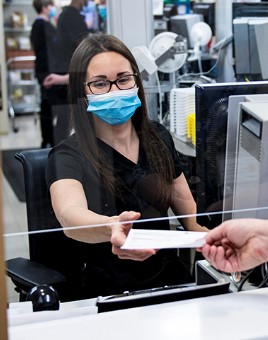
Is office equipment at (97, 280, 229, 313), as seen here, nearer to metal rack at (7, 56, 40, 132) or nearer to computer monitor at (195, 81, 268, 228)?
computer monitor at (195, 81, 268, 228)

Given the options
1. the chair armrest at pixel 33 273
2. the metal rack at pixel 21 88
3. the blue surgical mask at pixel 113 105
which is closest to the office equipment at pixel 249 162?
the blue surgical mask at pixel 113 105

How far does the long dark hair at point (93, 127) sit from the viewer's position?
55.7 inches

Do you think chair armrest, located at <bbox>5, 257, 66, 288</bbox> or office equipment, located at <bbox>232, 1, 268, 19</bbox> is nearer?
chair armrest, located at <bbox>5, 257, 66, 288</bbox>

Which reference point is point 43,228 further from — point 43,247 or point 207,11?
point 207,11

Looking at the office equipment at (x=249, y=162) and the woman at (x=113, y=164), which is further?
the woman at (x=113, y=164)

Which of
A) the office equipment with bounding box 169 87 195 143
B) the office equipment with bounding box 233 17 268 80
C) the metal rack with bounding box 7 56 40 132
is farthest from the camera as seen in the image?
the metal rack with bounding box 7 56 40 132

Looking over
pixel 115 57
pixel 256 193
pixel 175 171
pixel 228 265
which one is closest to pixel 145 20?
pixel 115 57

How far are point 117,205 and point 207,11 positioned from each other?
1.88 metres

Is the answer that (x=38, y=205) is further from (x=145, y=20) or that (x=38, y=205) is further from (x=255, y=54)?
(x=255, y=54)

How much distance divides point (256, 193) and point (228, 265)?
21cm

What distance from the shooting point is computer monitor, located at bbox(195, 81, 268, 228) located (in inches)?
45.9

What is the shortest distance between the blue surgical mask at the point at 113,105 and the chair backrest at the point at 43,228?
0.67 feet

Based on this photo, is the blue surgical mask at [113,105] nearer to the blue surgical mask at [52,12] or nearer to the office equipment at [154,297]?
the office equipment at [154,297]

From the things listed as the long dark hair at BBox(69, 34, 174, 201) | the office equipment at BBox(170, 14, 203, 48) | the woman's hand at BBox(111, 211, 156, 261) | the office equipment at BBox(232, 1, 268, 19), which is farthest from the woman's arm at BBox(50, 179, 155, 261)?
the office equipment at BBox(232, 1, 268, 19)
